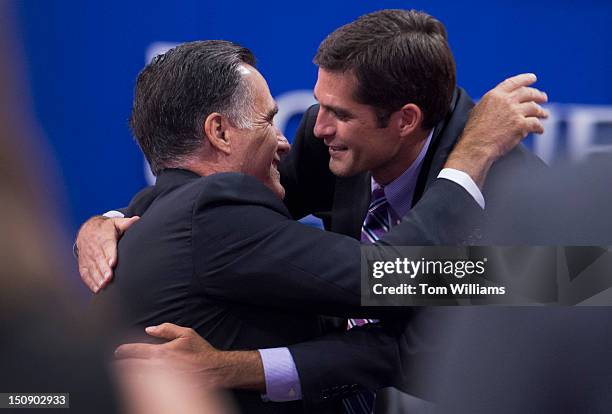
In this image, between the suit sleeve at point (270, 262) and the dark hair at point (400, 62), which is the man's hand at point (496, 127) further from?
the suit sleeve at point (270, 262)

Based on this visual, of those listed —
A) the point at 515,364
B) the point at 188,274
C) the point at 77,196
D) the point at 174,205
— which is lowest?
the point at 515,364

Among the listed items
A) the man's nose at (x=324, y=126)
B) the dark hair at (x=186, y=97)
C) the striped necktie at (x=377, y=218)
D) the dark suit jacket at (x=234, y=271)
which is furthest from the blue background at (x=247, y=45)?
the dark suit jacket at (x=234, y=271)

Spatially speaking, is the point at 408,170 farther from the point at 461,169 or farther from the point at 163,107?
the point at 163,107

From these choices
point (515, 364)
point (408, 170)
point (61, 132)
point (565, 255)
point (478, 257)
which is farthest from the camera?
point (61, 132)

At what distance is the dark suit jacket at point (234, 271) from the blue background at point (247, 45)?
1.06 m

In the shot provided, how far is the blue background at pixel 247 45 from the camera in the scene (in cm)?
238

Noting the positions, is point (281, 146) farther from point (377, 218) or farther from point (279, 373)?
point (279, 373)

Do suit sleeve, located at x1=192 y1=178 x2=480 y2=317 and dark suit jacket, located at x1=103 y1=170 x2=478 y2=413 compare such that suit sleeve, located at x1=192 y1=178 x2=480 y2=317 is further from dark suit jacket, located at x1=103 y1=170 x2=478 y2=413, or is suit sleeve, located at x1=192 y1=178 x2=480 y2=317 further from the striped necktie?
the striped necktie

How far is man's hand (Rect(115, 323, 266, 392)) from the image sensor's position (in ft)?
4.28

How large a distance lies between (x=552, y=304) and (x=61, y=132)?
195 centimetres

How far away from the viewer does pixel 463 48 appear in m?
2.52

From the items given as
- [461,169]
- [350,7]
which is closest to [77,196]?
[350,7]

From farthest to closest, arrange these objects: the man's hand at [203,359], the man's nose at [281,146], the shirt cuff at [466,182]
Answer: the man's nose at [281,146]
the shirt cuff at [466,182]
the man's hand at [203,359]

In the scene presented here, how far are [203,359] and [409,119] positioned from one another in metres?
0.78
